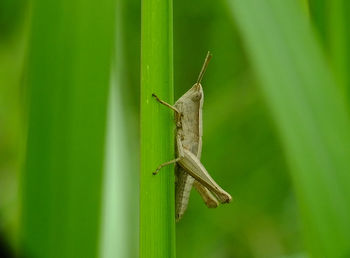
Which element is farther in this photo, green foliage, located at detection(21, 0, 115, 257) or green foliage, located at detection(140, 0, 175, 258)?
green foliage, located at detection(140, 0, 175, 258)

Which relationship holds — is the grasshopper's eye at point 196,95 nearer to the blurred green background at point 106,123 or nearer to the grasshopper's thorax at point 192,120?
the grasshopper's thorax at point 192,120

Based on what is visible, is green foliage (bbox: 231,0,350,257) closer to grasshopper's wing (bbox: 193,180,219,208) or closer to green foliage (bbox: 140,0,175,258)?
green foliage (bbox: 140,0,175,258)

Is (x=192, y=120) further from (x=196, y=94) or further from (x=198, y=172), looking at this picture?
(x=198, y=172)

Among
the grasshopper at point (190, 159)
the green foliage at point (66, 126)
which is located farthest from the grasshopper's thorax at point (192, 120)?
the green foliage at point (66, 126)

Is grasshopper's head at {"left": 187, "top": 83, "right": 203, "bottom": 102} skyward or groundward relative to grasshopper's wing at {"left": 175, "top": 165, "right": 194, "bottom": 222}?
skyward

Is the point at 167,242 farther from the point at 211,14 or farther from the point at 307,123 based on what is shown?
the point at 211,14

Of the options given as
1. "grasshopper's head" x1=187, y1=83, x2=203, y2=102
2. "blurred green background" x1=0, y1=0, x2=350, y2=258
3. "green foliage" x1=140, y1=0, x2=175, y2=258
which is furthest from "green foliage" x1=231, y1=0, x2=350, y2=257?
"grasshopper's head" x1=187, y1=83, x2=203, y2=102
